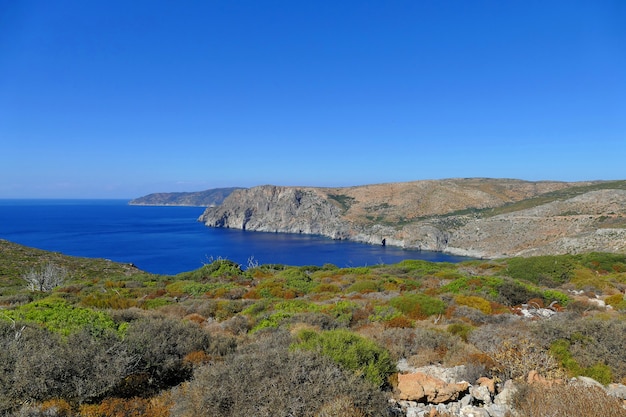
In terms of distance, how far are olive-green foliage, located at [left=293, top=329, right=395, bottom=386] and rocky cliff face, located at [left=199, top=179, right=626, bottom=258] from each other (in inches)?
2116

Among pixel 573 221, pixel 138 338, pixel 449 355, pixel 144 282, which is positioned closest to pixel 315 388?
pixel 138 338

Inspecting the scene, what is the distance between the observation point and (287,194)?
159 metres

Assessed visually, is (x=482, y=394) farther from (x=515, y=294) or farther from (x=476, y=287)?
(x=476, y=287)

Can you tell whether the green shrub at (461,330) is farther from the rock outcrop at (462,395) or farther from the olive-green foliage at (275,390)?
the olive-green foliage at (275,390)

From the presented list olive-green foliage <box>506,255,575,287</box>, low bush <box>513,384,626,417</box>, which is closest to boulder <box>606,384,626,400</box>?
low bush <box>513,384,626,417</box>

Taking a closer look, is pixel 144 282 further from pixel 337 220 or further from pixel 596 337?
pixel 337 220

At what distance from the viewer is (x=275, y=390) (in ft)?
13.2

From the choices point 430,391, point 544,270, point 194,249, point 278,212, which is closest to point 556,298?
point 544,270

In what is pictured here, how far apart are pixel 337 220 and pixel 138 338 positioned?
126706mm

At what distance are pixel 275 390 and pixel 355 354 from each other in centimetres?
191

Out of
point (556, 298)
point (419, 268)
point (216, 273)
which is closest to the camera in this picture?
point (556, 298)

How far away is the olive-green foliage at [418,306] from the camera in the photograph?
11.4 meters

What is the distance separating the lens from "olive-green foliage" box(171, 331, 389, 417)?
3906mm

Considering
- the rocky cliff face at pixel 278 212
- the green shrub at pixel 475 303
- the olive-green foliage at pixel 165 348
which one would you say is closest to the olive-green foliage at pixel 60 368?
the olive-green foliage at pixel 165 348
